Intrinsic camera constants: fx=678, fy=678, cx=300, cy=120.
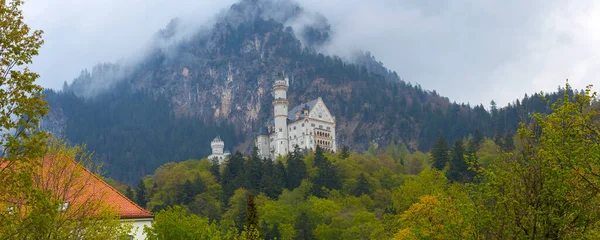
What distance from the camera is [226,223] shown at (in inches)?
3688

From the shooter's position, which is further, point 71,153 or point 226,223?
point 226,223

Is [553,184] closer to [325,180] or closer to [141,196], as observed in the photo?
[325,180]

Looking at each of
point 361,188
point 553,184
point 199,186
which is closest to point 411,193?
point 361,188

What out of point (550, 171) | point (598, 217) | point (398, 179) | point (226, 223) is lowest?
point (598, 217)

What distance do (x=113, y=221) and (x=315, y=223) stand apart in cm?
7212

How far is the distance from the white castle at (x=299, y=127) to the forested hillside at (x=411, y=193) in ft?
56.3

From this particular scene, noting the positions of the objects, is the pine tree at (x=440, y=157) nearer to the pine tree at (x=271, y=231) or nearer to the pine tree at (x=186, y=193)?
the pine tree at (x=271, y=231)

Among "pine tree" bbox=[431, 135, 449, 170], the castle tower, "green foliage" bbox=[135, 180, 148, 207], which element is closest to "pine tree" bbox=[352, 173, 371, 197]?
"pine tree" bbox=[431, 135, 449, 170]

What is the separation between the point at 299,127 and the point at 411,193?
91.8 meters

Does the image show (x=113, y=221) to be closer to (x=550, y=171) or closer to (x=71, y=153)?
(x=71, y=153)

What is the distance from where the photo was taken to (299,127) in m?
168

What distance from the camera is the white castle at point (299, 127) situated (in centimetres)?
16750

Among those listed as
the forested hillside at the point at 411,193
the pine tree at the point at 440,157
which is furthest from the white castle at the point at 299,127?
the pine tree at the point at 440,157

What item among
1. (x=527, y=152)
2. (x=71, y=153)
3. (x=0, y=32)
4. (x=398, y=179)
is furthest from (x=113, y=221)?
(x=398, y=179)
